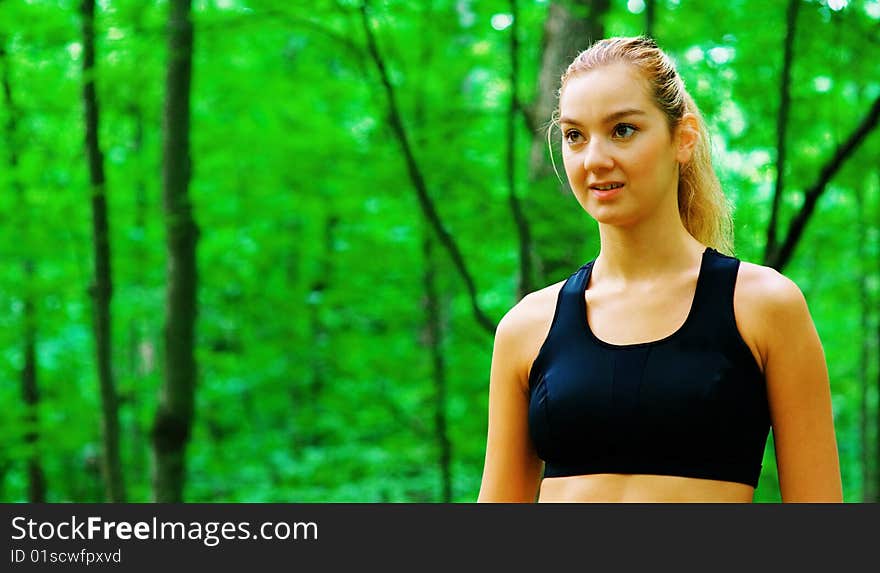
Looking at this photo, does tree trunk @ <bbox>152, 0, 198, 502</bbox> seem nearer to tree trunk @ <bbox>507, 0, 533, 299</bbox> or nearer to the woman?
tree trunk @ <bbox>507, 0, 533, 299</bbox>

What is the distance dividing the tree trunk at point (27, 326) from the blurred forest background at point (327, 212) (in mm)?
32

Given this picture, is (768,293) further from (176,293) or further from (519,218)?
(176,293)

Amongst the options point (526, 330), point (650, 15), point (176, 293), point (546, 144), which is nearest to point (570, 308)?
point (526, 330)

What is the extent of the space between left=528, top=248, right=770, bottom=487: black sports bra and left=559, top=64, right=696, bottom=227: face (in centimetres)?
17

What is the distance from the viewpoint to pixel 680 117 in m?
1.72

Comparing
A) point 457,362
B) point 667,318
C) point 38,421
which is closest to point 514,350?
point 667,318

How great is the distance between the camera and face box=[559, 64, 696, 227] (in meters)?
1.64

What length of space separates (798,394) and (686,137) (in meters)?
0.50

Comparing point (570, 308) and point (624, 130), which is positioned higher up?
point (624, 130)

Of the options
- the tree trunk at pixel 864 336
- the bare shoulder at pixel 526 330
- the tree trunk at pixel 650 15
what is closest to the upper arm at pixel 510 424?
the bare shoulder at pixel 526 330

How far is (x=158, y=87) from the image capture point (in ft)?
26.9

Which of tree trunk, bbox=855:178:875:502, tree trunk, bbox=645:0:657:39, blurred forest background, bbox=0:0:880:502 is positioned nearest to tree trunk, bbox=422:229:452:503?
blurred forest background, bbox=0:0:880:502

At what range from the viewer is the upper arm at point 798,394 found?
60.6 inches

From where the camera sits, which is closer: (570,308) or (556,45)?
(570,308)
